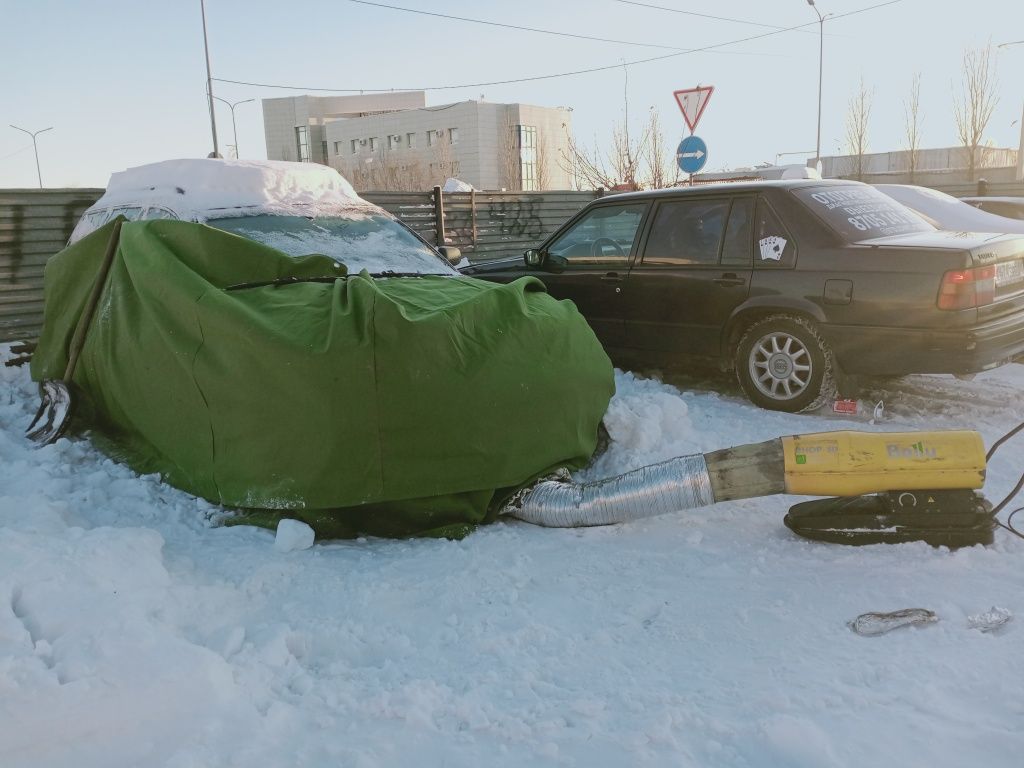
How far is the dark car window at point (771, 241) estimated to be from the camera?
551cm

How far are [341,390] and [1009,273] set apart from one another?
14.5 ft

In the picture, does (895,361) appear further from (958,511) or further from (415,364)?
(415,364)

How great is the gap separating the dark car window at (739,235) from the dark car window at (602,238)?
833 millimetres

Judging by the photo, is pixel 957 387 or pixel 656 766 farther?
pixel 957 387

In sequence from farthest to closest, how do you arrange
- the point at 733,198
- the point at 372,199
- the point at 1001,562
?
1. the point at 372,199
2. the point at 733,198
3. the point at 1001,562

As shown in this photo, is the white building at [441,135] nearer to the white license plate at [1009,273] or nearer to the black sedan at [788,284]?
the black sedan at [788,284]

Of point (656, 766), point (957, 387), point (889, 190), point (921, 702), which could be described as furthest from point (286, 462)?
point (889, 190)

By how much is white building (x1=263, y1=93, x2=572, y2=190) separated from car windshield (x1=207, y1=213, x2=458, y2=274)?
54.7 m

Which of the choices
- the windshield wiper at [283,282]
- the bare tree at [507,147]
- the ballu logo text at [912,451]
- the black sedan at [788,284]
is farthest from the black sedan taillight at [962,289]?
the bare tree at [507,147]

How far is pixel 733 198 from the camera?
5895 mm

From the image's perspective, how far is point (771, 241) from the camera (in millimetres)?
5609

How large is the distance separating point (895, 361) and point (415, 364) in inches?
128

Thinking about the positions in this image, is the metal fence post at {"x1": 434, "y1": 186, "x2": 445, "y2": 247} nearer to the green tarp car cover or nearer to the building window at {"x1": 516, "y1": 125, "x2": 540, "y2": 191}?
the green tarp car cover

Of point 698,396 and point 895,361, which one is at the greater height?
point 895,361
